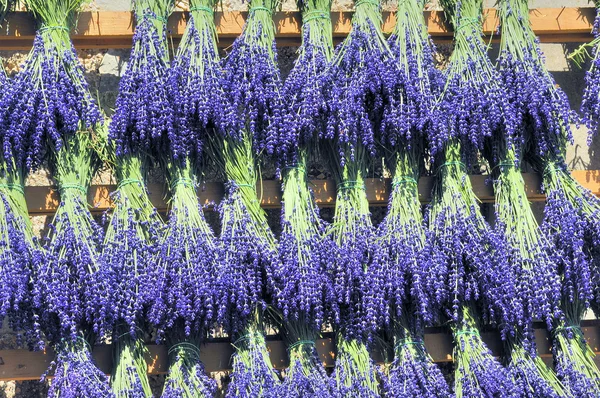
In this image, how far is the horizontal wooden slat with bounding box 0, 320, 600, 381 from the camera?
13.0 ft

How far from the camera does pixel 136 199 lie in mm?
4051

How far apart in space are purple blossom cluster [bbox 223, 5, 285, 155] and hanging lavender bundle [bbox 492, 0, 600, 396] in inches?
35.7

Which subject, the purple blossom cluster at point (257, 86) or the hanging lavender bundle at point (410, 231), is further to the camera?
the purple blossom cluster at point (257, 86)

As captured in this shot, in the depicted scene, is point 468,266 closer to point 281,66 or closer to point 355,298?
point 355,298

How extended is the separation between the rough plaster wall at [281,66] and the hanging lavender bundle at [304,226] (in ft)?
1.06

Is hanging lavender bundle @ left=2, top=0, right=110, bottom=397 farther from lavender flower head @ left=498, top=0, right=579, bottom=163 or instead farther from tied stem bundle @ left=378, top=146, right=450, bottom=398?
lavender flower head @ left=498, top=0, right=579, bottom=163

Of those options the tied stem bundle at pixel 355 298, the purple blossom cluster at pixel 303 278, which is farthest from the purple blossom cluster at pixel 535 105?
the purple blossom cluster at pixel 303 278

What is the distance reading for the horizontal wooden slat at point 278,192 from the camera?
13.6 ft

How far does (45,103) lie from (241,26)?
2.72 ft

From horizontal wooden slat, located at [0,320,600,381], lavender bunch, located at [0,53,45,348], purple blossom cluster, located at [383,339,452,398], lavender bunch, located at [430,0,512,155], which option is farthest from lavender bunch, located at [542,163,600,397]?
lavender bunch, located at [0,53,45,348]

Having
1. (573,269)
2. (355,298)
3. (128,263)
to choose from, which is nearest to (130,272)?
(128,263)

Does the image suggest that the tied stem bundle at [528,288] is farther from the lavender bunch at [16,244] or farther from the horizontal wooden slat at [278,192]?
the lavender bunch at [16,244]

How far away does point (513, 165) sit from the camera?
4250 mm

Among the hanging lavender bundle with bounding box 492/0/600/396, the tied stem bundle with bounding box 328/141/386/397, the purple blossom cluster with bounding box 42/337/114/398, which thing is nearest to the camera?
the purple blossom cluster with bounding box 42/337/114/398
